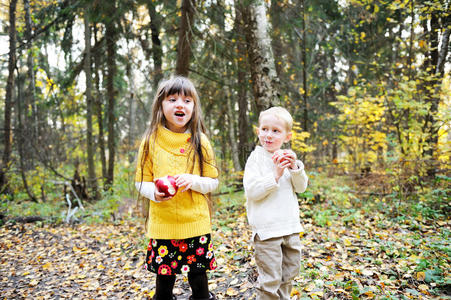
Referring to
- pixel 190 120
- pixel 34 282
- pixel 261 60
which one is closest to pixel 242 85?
pixel 261 60

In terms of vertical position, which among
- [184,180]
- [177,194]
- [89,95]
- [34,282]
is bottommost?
[34,282]

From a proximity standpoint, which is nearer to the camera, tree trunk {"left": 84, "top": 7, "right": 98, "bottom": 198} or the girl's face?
the girl's face

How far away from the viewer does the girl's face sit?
2199 mm

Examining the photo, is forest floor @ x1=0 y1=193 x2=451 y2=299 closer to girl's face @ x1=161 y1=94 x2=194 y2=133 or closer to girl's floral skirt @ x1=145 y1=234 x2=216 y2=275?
girl's floral skirt @ x1=145 y1=234 x2=216 y2=275

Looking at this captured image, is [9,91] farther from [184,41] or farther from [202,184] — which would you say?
[202,184]

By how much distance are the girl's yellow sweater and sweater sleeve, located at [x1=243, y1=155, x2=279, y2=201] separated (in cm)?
30

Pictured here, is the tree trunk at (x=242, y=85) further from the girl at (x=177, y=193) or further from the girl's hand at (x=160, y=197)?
the girl's hand at (x=160, y=197)

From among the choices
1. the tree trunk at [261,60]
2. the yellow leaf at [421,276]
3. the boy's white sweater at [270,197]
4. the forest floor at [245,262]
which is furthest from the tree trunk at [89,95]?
the yellow leaf at [421,276]

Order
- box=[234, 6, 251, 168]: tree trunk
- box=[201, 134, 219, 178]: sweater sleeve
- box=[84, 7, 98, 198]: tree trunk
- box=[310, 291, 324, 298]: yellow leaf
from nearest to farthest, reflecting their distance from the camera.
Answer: box=[201, 134, 219, 178]: sweater sleeve → box=[310, 291, 324, 298]: yellow leaf → box=[234, 6, 251, 168]: tree trunk → box=[84, 7, 98, 198]: tree trunk

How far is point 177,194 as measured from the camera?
84.3 inches

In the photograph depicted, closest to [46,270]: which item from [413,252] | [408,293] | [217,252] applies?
[217,252]

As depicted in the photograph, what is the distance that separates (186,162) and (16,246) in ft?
16.8

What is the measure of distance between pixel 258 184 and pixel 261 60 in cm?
327

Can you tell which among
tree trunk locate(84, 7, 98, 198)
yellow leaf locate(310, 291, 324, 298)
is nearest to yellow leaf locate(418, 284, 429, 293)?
yellow leaf locate(310, 291, 324, 298)
